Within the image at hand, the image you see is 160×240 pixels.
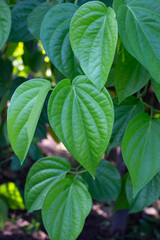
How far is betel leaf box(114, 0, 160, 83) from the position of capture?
457mm

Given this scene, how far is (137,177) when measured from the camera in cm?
54

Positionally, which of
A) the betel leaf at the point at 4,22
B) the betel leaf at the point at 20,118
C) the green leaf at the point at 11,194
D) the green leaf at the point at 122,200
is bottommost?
the green leaf at the point at 11,194

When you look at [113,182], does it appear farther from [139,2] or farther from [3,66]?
[3,66]

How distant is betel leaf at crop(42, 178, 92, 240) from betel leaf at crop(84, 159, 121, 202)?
108mm

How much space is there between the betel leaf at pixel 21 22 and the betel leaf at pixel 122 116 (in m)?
0.30

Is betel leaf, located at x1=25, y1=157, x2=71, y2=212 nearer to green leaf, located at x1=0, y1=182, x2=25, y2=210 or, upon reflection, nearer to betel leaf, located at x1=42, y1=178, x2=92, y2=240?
betel leaf, located at x1=42, y1=178, x2=92, y2=240

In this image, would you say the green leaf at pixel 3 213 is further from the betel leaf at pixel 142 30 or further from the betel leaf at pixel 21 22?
the betel leaf at pixel 142 30

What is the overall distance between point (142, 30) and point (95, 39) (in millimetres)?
84

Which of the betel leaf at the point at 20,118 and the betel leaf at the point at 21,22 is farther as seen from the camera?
the betel leaf at the point at 21,22

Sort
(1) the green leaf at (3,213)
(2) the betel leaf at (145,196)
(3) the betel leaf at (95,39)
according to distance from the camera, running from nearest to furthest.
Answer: (3) the betel leaf at (95,39) → (2) the betel leaf at (145,196) → (1) the green leaf at (3,213)

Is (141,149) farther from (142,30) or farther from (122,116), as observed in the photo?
(142,30)

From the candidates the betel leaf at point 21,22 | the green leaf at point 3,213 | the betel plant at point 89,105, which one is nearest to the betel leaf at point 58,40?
the betel plant at point 89,105

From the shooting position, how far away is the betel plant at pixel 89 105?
445 millimetres

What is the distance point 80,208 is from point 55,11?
380 millimetres
